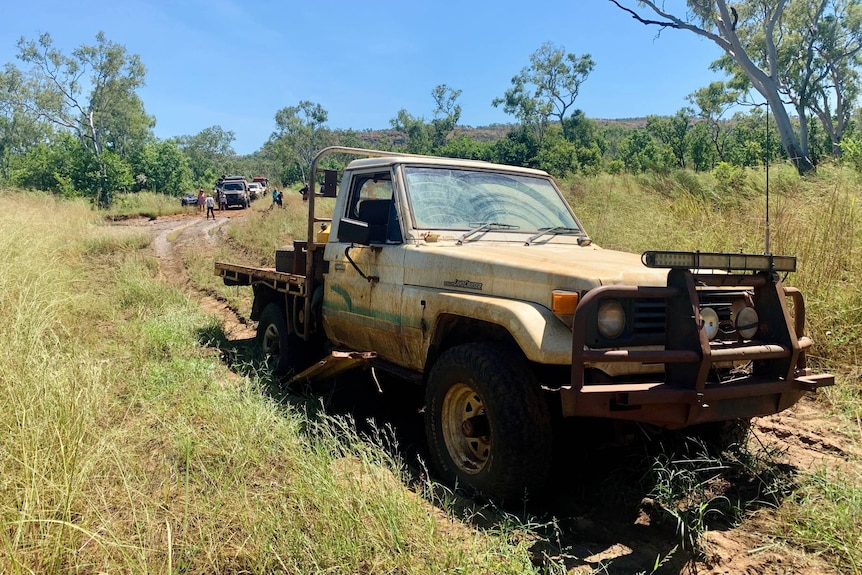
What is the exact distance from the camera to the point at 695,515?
2.93 metres

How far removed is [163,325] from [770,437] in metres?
5.90

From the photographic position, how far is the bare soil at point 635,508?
268cm

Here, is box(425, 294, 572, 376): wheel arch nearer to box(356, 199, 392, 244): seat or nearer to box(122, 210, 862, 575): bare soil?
box(122, 210, 862, 575): bare soil

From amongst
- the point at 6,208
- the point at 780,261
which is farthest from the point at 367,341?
the point at 6,208

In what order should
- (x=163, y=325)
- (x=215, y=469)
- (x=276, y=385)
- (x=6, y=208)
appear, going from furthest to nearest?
(x=6, y=208)
(x=163, y=325)
(x=276, y=385)
(x=215, y=469)

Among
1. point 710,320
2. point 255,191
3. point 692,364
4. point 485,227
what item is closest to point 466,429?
point 692,364

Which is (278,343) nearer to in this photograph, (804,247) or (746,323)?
(746,323)

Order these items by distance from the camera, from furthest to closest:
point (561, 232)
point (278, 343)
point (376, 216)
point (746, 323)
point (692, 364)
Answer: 1. point (278, 343)
2. point (561, 232)
3. point (376, 216)
4. point (746, 323)
5. point (692, 364)

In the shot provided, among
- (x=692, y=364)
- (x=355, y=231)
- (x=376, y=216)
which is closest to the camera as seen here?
(x=692, y=364)

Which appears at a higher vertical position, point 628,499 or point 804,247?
point 804,247

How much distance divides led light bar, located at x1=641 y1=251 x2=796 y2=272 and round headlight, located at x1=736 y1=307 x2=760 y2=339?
0.24 m

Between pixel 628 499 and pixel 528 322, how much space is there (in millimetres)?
1233

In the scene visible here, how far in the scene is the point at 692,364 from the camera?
274 centimetres

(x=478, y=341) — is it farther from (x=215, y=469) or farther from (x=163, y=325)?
(x=163, y=325)
